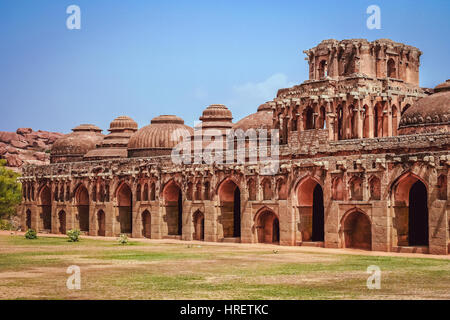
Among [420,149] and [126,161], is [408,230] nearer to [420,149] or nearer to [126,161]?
[420,149]

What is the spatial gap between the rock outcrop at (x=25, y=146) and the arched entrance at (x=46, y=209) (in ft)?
90.6

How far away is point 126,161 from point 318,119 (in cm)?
1618

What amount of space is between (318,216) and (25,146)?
66.9m

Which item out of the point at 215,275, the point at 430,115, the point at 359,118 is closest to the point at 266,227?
the point at 359,118

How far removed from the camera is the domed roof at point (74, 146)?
66750 mm

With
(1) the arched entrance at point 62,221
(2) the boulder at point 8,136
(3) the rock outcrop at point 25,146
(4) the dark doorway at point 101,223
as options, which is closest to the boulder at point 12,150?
(3) the rock outcrop at point 25,146

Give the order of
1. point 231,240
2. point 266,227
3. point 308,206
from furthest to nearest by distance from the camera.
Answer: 1. point 231,240
2. point 266,227
3. point 308,206

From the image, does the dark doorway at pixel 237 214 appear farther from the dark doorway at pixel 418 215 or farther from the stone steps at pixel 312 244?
the dark doorway at pixel 418 215

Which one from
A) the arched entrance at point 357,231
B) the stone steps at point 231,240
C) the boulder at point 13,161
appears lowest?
the stone steps at point 231,240

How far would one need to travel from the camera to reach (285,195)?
41.3m

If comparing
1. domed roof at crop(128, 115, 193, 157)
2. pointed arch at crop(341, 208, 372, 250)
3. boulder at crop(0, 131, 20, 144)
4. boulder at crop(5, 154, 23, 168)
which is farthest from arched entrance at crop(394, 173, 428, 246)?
boulder at crop(0, 131, 20, 144)

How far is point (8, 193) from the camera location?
7181cm

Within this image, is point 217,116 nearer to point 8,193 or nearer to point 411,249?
point 8,193
